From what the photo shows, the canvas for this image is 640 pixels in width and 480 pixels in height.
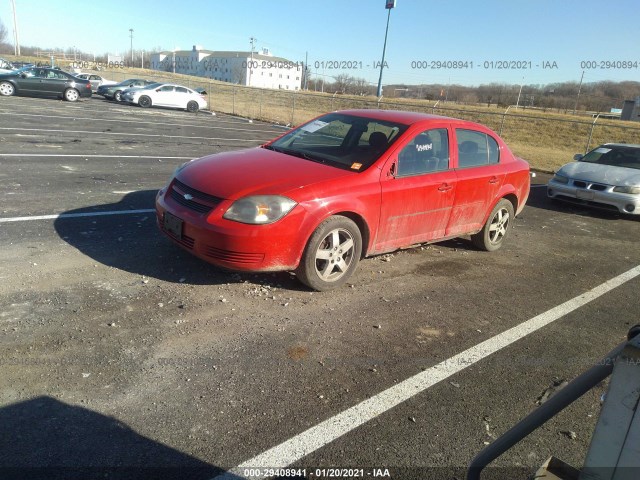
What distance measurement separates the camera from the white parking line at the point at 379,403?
248cm

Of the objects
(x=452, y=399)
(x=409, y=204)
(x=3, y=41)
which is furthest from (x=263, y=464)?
(x=3, y=41)

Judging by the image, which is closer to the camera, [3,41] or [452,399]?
[452,399]

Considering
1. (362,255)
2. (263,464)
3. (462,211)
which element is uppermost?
(462,211)

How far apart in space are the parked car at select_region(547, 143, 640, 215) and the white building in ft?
279

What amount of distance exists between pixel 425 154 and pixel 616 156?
7.36m

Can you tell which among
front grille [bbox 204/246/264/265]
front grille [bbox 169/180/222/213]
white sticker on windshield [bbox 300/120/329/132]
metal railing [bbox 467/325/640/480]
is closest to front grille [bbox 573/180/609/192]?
white sticker on windshield [bbox 300/120/329/132]

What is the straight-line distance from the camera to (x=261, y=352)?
3439mm

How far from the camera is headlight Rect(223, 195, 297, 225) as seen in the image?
4.03m

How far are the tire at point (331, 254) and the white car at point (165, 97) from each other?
78.9 ft

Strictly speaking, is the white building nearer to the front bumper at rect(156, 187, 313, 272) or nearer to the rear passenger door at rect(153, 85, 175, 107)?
the rear passenger door at rect(153, 85, 175, 107)

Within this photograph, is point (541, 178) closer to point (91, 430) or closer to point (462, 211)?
point (462, 211)

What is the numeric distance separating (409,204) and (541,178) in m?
10.7

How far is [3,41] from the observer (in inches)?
4198

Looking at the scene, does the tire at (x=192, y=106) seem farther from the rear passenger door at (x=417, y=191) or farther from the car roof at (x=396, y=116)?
the rear passenger door at (x=417, y=191)
